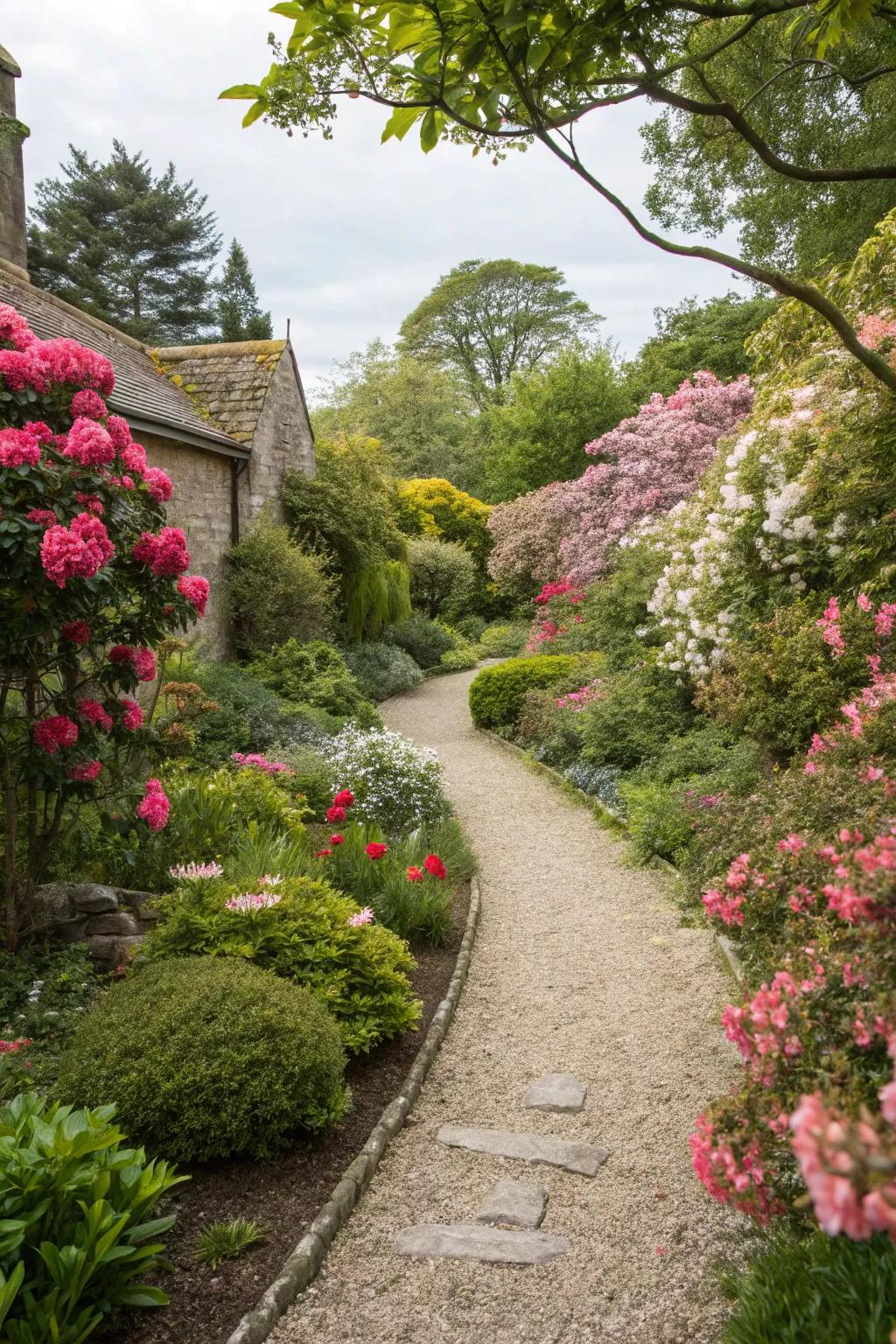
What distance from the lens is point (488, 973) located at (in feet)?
18.0

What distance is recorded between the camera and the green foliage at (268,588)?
40.4ft

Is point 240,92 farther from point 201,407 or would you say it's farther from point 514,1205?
point 201,407

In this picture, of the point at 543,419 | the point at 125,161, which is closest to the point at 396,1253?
the point at 543,419

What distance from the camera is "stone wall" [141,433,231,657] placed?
11.2 m

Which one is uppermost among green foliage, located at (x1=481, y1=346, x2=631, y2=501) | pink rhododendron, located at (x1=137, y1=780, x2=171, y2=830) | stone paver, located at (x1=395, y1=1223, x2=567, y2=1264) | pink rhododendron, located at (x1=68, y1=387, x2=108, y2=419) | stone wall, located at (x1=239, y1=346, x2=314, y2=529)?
green foliage, located at (x1=481, y1=346, x2=631, y2=501)

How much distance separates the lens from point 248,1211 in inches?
121

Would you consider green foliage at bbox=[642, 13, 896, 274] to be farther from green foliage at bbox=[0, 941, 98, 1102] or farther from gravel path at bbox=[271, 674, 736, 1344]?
green foliage at bbox=[0, 941, 98, 1102]

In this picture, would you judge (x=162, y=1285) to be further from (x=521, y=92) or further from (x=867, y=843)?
(x=521, y=92)

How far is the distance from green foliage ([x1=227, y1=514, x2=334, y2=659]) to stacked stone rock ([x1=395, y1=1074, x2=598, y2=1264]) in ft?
30.5

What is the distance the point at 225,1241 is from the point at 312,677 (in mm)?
9621

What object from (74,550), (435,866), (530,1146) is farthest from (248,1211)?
(435,866)

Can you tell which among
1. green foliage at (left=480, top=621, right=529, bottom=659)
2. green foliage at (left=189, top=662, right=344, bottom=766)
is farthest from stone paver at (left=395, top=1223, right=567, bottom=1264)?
green foliage at (left=480, top=621, right=529, bottom=659)

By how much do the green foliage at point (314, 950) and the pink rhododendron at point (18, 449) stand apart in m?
2.26

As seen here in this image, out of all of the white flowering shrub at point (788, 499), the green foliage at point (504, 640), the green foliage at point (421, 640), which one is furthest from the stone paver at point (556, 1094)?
the green foliage at point (504, 640)
